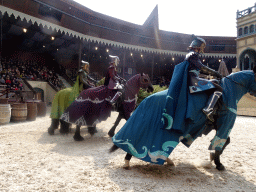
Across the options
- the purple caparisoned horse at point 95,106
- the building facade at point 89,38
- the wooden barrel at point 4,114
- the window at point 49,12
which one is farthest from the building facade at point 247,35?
the wooden barrel at point 4,114

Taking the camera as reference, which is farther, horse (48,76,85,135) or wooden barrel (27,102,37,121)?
wooden barrel (27,102,37,121)

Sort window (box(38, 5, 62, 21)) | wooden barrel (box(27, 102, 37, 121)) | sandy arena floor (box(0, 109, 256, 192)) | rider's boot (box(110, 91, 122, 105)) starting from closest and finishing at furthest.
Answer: sandy arena floor (box(0, 109, 256, 192))
rider's boot (box(110, 91, 122, 105))
wooden barrel (box(27, 102, 37, 121))
window (box(38, 5, 62, 21))

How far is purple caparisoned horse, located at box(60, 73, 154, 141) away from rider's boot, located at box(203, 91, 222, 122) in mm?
2340

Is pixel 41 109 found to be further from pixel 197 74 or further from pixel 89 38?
pixel 89 38

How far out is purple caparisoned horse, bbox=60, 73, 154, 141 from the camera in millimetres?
5012

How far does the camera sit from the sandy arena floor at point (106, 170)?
8.65 ft


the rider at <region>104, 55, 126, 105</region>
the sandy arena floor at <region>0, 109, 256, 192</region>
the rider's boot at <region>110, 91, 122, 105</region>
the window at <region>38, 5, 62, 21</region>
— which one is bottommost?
the sandy arena floor at <region>0, 109, 256, 192</region>

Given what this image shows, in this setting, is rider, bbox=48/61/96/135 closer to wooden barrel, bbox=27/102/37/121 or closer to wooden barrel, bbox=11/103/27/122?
wooden barrel, bbox=11/103/27/122

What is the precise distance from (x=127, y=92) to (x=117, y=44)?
47.1 feet

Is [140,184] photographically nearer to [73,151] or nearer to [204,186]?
[204,186]

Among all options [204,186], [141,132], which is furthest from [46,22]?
[204,186]

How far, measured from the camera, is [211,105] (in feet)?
9.79

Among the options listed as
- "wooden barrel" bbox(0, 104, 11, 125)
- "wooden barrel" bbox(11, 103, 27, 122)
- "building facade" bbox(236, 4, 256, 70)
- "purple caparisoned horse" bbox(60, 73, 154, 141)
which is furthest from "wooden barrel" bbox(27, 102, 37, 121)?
"building facade" bbox(236, 4, 256, 70)

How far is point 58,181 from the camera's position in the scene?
2.71 m
